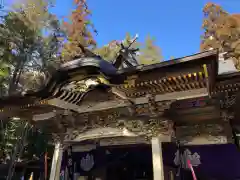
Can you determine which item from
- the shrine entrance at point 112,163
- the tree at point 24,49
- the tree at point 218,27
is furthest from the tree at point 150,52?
the shrine entrance at point 112,163

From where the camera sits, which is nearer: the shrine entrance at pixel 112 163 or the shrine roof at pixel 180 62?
the shrine roof at pixel 180 62

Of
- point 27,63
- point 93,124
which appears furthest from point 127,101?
point 27,63

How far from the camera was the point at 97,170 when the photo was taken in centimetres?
764

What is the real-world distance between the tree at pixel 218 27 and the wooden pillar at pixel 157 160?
52.0 feet

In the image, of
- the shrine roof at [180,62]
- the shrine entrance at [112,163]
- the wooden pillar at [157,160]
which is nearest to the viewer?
the shrine roof at [180,62]

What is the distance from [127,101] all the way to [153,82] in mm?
1119

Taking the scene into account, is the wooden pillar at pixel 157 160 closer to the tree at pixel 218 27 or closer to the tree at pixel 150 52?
the tree at pixel 218 27

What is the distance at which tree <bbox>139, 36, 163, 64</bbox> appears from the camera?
26391mm

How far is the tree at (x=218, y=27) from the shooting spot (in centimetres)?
2000

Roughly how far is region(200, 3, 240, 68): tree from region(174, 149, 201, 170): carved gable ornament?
14730mm

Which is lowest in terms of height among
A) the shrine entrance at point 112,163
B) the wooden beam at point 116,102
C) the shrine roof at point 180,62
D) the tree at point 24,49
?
the shrine entrance at point 112,163

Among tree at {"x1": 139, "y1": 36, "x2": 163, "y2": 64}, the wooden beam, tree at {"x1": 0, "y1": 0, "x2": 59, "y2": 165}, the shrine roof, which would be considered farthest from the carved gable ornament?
tree at {"x1": 139, "y1": 36, "x2": 163, "y2": 64}

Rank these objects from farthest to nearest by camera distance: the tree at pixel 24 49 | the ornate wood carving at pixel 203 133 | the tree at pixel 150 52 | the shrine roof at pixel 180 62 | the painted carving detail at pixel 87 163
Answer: the tree at pixel 150 52
the tree at pixel 24 49
the painted carving detail at pixel 87 163
the ornate wood carving at pixel 203 133
the shrine roof at pixel 180 62

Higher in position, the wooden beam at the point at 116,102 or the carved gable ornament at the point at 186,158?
the wooden beam at the point at 116,102
